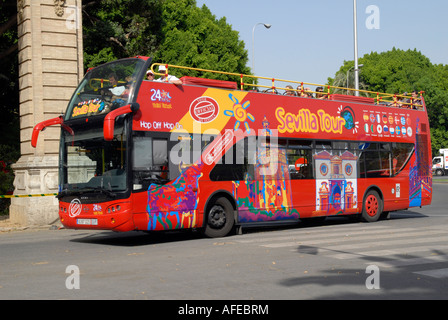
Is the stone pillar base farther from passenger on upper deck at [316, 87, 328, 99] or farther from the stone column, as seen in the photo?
passenger on upper deck at [316, 87, 328, 99]

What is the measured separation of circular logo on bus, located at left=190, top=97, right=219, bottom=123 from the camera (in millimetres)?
12828

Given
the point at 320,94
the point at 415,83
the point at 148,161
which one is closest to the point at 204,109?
the point at 148,161

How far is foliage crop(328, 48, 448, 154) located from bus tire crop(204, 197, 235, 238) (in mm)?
60693

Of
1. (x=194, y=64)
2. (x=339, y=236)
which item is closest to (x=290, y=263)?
(x=339, y=236)

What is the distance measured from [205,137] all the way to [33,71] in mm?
7870

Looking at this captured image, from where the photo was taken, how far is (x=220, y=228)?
13.2 metres

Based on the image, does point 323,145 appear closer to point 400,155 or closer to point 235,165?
point 235,165

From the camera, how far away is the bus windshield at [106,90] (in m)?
11.8

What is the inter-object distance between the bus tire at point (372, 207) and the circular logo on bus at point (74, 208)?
8709 mm

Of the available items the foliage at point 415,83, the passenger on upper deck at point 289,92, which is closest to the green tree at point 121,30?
the passenger on upper deck at point 289,92

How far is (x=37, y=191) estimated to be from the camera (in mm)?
17516

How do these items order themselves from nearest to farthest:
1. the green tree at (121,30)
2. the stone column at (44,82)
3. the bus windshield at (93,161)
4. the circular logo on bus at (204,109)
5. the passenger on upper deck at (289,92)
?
1. the bus windshield at (93,161)
2. the circular logo on bus at (204,109)
3. the passenger on upper deck at (289,92)
4. the stone column at (44,82)
5. the green tree at (121,30)

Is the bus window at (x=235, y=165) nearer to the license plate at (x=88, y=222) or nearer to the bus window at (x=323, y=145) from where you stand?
the bus window at (x=323, y=145)

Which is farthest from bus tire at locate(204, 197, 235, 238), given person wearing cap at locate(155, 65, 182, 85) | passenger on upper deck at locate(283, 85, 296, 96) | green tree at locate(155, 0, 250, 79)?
green tree at locate(155, 0, 250, 79)
